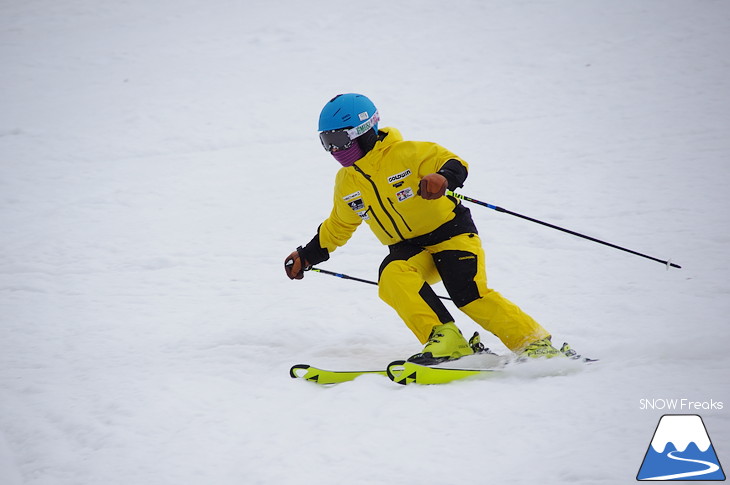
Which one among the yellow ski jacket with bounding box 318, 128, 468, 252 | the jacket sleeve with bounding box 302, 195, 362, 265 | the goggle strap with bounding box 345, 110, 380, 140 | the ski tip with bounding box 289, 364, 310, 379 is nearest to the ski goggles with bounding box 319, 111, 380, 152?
the goggle strap with bounding box 345, 110, 380, 140

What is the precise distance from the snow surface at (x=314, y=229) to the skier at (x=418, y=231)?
50 centimetres

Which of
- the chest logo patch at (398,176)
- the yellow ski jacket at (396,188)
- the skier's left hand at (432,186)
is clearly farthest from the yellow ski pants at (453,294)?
the skier's left hand at (432,186)

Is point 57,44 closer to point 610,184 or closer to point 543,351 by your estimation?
point 610,184

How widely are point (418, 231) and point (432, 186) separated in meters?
0.57

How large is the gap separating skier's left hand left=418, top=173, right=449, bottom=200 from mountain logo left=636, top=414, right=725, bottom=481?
5.43ft

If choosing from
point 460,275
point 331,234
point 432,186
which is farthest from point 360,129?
point 460,275

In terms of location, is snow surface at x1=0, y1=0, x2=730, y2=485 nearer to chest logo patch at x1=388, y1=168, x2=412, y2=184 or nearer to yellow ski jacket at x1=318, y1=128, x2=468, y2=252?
yellow ski jacket at x1=318, y1=128, x2=468, y2=252

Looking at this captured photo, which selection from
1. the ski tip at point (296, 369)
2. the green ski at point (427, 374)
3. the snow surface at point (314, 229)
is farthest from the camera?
the ski tip at point (296, 369)

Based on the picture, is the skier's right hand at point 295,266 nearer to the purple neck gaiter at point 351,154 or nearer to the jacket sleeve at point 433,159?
the purple neck gaiter at point 351,154

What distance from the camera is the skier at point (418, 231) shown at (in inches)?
163

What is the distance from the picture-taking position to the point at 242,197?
8.99m

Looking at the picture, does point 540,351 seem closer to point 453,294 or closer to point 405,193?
point 453,294

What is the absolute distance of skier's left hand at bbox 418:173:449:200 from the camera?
3879 mm

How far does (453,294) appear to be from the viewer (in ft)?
14.1
